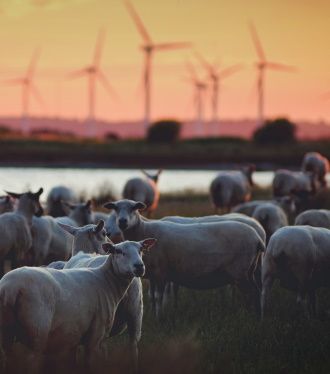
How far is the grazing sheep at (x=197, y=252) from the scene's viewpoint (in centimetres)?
1308

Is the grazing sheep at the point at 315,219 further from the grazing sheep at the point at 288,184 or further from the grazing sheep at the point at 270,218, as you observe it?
the grazing sheep at the point at 288,184

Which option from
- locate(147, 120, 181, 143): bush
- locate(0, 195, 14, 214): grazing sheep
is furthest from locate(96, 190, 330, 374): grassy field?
locate(147, 120, 181, 143): bush

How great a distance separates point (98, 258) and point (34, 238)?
A: 202 inches

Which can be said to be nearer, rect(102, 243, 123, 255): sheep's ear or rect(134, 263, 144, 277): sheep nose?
rect(134, 263, 144, 277): sheep nose

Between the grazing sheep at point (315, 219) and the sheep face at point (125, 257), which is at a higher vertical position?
the sheep face at point (125, 257)

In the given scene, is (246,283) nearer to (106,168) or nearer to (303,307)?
(303,307)

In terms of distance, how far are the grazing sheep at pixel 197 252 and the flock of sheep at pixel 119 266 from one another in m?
0.01

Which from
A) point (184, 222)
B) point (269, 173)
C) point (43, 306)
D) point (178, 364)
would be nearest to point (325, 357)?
point (178, 364)

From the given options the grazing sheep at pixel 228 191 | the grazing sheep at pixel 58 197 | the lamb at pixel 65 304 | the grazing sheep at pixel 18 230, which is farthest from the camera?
the grazing sheep at pixel 228 191

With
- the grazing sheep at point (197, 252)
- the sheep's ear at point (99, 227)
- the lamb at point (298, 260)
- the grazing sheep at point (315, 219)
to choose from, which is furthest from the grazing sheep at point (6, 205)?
the sheep's ear at point (99, 227)

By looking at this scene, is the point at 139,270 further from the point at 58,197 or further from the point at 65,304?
the point at 58,197

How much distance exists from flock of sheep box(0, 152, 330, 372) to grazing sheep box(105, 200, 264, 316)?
0.5 inches

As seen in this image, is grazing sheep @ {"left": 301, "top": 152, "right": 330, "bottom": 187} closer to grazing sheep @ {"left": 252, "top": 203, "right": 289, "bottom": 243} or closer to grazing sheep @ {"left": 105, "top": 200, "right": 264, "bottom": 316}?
grazing sheep @ {"left": 252, "top": 203, "right": 289, "bottom": 243}

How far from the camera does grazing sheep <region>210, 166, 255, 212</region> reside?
87.9 feet
